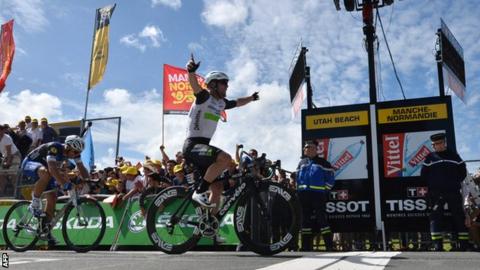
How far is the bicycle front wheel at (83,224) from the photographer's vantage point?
768cm

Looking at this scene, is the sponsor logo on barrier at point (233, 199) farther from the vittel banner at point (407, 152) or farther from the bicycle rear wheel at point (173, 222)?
the vittel banner at point (407, 152)

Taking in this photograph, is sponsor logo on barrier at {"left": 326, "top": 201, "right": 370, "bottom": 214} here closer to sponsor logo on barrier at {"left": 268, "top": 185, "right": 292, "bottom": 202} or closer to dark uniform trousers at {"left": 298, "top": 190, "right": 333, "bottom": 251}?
dark uniform trousers at {"left": 298, "top": 190, "right": 333, "bottom": 251}

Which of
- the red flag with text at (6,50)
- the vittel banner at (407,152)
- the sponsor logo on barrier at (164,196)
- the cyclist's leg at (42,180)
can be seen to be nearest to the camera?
the sponsor logo on barrier at (164,196)

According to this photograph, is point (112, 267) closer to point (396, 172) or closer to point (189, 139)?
point (189, 139)

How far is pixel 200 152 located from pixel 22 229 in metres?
4.51

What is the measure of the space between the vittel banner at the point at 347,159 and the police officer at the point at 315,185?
3.65 ft

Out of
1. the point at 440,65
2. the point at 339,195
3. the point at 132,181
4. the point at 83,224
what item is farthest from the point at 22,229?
the point at 440,65

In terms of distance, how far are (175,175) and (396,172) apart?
498 cm

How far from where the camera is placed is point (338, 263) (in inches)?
166

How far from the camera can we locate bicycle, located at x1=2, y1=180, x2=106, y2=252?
25.5 ft

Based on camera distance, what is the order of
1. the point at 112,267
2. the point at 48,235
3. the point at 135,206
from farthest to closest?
the point at 135,206 → the point at 48,235 → the point at 112,267

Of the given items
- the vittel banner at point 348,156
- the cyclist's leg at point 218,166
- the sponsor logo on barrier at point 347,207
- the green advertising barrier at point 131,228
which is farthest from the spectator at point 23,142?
the cyclist's leg at point 218,166

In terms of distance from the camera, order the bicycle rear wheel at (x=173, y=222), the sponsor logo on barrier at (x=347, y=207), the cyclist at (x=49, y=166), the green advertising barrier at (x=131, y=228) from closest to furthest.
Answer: the bicycle rear wheel at (x=173, y=222) < the cyclist at (x=49, y=166) < the green advertising barrier at (x=131, y=228) < the sponsor logo on barrier at (x=347, y=207)

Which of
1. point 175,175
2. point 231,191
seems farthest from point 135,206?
point 231,191
